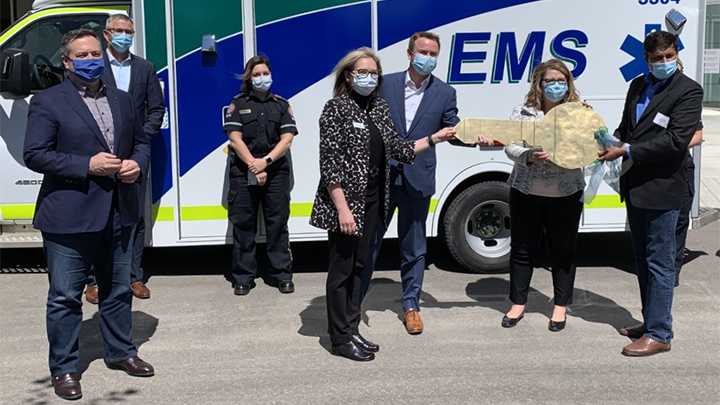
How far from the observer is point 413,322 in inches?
207

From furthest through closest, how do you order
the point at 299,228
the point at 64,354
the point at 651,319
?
1. the point at 299,228
2. the point at 651,319
3. the point at 64,354

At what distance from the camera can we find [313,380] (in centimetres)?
443

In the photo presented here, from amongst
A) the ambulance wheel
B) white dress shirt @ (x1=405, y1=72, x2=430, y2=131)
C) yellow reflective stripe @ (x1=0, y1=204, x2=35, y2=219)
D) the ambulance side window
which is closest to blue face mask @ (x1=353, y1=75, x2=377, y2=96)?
white dress shirt @ (x1=405, y1=72, x2=430, y2=131)

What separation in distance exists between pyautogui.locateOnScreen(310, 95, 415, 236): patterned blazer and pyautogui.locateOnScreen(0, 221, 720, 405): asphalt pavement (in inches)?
35.9

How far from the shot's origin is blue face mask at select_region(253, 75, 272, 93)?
5930 mm

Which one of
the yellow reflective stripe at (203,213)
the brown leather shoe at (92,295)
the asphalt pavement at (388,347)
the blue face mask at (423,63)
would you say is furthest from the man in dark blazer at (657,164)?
the brown leather shoe at (92,295)

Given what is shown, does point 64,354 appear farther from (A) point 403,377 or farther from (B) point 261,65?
(B) point 261,65

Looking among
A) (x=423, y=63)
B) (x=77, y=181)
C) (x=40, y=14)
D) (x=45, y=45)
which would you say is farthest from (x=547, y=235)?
(x=40, y=14)

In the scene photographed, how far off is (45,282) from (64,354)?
8.37 ft

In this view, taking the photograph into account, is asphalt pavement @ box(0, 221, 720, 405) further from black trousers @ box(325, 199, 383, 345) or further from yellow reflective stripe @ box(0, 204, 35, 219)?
yellow reflective stripe @ box(0, 204, 35, 219)

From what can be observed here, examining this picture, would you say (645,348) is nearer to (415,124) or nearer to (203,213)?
(415,124)

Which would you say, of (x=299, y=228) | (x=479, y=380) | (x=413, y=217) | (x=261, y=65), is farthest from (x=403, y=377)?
(x=261, y=65)

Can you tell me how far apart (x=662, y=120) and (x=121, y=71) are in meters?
3.82

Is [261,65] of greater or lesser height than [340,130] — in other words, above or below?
above
